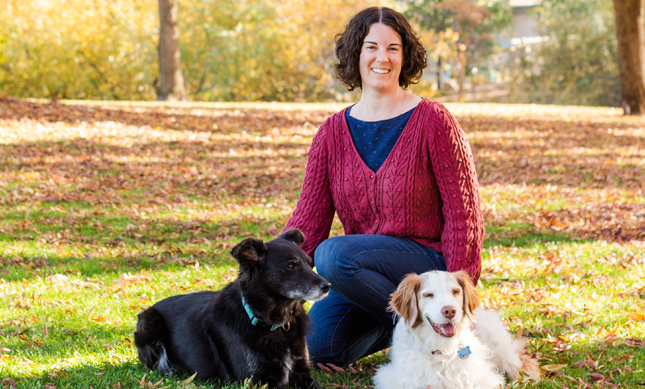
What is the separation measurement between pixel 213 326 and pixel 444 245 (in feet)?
5.10

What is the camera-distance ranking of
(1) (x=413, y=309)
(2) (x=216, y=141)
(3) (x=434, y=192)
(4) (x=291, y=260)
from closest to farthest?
(1) (x=413, y=309) < (4) (x=291, y=260) < (3) (x=434, y=192) < (2) (x=216, y=141)

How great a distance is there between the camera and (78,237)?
24.4 ft

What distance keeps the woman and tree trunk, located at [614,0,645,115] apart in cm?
1609

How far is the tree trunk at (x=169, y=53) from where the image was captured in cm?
1942

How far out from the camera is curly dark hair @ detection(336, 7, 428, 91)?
422cm

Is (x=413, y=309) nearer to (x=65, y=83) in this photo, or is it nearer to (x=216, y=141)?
(x=216, y=141)

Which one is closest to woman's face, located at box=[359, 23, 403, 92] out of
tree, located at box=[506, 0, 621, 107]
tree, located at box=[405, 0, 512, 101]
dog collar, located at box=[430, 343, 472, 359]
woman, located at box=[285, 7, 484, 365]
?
woman, located at box=[285, 7, 484, 365]

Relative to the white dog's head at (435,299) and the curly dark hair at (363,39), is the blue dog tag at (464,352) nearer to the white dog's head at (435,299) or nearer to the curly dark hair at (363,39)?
the white dog's head at (435,299)

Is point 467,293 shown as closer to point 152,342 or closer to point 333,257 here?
point 333,257

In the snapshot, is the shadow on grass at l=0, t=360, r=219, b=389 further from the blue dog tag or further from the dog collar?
the blue dog tag

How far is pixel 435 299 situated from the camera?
10.8 feet

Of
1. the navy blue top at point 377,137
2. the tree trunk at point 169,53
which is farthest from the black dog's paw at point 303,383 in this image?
the tree trunk at point 169,53

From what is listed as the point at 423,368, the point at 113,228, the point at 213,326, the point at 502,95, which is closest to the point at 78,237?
the point at 113,228

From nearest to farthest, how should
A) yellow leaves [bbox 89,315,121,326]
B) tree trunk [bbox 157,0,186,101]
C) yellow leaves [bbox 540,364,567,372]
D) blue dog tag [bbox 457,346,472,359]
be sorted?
blue dog tag [bbox 457,346,472,359] → yellow leaves [bbox 540,364,567,372] → yellow leaves [bbox 89,315,121,326] → tree trunk [bbox 157,0,186,101]
